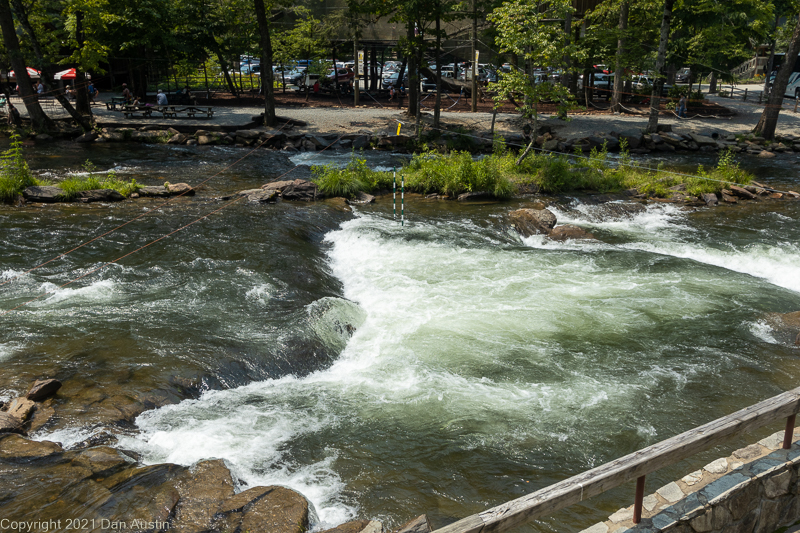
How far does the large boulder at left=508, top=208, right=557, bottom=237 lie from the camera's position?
1420cm

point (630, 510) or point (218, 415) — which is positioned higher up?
point (630, 510)

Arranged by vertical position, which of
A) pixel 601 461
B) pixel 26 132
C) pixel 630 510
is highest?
pixel 26 132

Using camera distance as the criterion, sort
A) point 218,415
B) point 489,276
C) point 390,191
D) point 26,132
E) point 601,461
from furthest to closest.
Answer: point 26,132
point 390,191
point 489,276
point 218,415
point 601,461

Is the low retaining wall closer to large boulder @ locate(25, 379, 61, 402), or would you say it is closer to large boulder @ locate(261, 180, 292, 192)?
large boulder @ locate(25, 379, 61, 402)

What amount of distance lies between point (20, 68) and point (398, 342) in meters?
22.5

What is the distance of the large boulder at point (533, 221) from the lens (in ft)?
46.6

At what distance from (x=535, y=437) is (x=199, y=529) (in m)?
3.66

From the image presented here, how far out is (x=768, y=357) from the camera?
8539 mm

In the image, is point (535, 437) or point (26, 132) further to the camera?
point (26, 132)

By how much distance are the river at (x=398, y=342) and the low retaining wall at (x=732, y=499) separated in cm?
101

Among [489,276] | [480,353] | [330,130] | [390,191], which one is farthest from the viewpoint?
[330,130]

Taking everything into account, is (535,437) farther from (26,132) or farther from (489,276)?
(26,132)

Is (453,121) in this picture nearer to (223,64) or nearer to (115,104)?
(223,64)

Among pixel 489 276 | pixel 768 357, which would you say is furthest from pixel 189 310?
pixel 768 357
